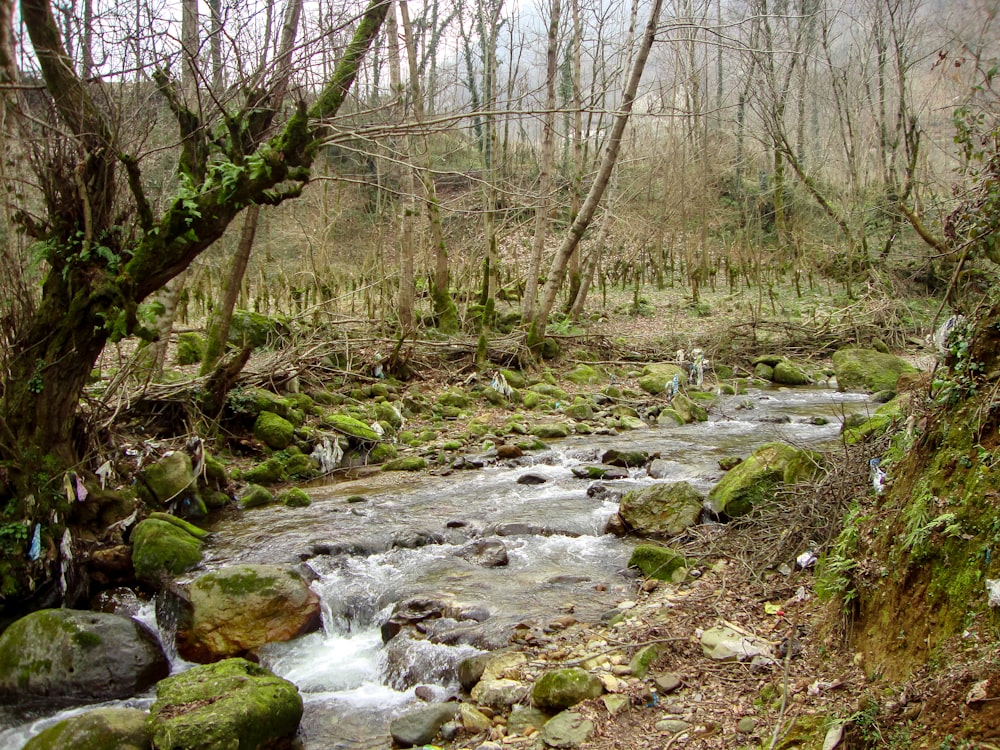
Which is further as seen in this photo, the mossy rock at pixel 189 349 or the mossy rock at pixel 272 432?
the mossy rock at pixel 189 349

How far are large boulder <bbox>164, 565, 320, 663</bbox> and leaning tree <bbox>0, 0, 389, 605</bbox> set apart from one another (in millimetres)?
1161

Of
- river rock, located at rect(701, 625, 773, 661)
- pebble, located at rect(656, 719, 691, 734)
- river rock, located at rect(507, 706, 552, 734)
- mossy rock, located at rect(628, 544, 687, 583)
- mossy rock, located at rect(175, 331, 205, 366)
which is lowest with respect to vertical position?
river rock, located at rect(507, 706, 552, 734)

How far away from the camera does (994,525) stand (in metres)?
2.82

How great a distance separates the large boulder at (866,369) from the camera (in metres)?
14.4

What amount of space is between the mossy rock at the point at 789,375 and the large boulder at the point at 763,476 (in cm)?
985

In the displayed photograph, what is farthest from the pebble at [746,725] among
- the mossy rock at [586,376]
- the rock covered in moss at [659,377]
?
the mossy rock at [586,376]

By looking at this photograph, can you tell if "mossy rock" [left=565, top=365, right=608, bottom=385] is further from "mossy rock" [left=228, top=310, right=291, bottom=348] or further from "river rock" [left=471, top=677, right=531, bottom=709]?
"river rock" [left=471, top=677, right=531, bottom=709]

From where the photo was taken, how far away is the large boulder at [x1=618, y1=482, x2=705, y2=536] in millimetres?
6855

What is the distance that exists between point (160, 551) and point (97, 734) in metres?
2.56

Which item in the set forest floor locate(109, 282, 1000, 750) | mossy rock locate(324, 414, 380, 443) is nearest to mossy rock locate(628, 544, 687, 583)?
forest floor locate(109, 282, 1000, 750)

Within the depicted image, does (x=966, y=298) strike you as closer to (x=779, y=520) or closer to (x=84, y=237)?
(x=779, y=520)

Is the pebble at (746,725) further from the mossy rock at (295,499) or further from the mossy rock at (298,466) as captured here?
the mossy rock at (298,466)

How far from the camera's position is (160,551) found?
6.45 metres

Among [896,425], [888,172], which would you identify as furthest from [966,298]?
[888,172]
